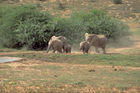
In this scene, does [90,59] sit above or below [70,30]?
above

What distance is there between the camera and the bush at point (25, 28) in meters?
30.5

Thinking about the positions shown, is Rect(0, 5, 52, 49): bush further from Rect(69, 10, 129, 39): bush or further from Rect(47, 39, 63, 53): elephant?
Rect(47, 39, 63, 53): elephant

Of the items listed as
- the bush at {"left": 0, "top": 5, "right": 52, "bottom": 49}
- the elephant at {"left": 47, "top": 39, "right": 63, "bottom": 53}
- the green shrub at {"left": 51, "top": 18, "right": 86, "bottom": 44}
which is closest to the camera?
the elephant at {"left": 47, "top": 39, "right": 63, "bottom": 53}

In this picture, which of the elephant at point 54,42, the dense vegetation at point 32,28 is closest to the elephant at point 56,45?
the elephant at point 54,42

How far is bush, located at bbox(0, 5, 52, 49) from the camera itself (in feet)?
100

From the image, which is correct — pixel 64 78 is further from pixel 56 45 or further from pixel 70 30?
pixel 70 30

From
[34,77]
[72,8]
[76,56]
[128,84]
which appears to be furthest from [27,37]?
[72,8]

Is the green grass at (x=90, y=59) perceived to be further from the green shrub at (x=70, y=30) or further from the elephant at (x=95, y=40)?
the green shrub at (x=70, y=30)

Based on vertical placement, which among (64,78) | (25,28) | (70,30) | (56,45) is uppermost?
(64,78)

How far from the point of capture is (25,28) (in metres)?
30.8

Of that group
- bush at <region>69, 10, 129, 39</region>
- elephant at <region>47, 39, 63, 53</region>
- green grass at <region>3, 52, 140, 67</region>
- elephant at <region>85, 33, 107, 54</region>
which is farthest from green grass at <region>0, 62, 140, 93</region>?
bush at <region>69, 10, 129, 39</region>

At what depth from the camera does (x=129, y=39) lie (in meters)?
37.6

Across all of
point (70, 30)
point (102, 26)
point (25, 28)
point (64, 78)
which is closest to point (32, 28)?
point (25, 28)

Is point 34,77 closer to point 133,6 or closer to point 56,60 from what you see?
point 56,60
